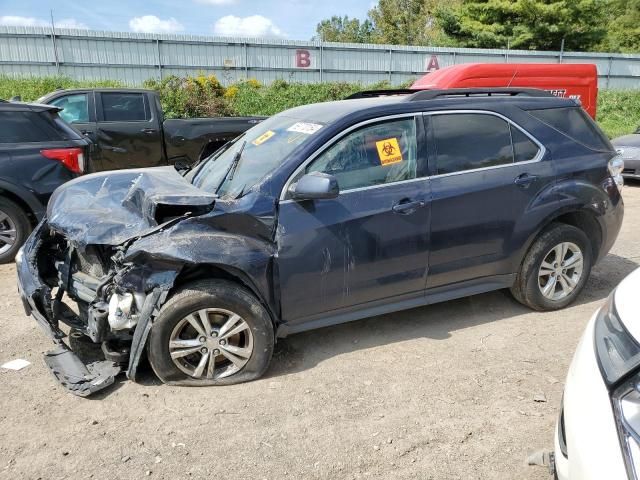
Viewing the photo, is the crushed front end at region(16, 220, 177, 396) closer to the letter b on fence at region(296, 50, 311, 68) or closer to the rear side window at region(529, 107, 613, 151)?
the rear side window at region(529, 107, 613, 151)

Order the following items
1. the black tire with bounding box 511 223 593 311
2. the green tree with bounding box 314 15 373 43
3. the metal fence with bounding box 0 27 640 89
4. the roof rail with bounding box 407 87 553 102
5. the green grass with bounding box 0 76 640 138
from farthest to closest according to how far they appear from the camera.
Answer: the green tree with bounding box 314 15 373 43
the metal fence with bounding box 0 27 640 89
the green grass with bounding box 0 76 640 138
the black tire with bounding box 511 223 593 311
the roof rail with bounding box 407 87 553 102

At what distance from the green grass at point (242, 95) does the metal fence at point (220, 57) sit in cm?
129

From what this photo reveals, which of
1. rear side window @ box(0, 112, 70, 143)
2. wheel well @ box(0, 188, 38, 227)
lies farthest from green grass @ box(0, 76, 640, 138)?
wheel well @ box(0, 188, 38, 227)

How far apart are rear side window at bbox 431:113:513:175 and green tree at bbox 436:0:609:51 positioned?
28.0m

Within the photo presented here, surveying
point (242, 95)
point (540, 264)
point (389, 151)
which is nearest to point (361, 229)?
point (389, 151)

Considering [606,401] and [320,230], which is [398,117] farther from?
[606,401]

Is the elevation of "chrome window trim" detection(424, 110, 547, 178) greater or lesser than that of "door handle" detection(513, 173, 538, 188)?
greater

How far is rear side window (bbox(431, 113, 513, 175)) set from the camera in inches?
152

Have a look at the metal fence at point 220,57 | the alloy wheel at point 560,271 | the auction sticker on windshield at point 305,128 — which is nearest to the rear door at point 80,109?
the auction sticker on windshield at point 305,128

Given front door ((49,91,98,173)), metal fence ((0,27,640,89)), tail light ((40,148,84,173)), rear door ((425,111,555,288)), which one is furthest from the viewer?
metal fence ((0,27,640,89))

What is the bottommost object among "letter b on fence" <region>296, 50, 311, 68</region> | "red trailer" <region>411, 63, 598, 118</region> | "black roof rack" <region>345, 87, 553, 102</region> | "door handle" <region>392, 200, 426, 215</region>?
"door handle" <region>392, 200, 426, 215</region>

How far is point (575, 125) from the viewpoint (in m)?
4.39

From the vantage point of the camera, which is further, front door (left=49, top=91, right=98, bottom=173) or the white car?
front door (left=49, top=91, right=98, bottom=173)

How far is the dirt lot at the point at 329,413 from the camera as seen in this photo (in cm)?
268
